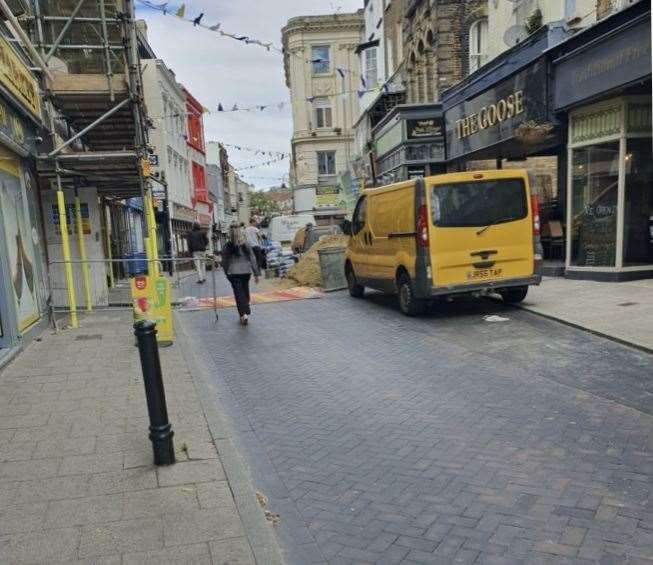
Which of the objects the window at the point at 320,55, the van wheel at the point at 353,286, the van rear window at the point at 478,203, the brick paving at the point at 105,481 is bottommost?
the brick paving at the point at 105,481

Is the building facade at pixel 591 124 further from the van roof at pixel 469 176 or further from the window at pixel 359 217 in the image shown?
the window at pixel 359 217

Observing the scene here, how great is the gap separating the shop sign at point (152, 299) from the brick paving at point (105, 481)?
55.6 inches

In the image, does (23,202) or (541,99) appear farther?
(541,99)

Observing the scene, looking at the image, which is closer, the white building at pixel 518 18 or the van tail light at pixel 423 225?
the van tail light at pixel 423 225

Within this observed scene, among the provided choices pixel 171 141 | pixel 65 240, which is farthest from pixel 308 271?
pixel 171 141

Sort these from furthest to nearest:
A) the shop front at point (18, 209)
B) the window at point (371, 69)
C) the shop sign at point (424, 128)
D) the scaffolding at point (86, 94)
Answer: the window at point (371, 69), the shop sign at point (424, 128), the scaffolding at point (86, 94), the shop front at point (18, 209)

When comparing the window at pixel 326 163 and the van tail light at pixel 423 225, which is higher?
the window at pixel 326 163

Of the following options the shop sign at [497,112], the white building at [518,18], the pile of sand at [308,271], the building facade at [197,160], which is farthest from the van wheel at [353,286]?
the building facade at [197,160]

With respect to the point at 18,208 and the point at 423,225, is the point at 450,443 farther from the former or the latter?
the point at 18,208

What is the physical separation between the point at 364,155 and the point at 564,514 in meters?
27.2

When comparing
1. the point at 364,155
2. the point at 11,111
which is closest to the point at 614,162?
the point at 11,111

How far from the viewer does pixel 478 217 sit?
29.3ft

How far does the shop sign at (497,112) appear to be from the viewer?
43.0 feet

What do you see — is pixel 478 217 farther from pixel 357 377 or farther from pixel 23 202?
pixel 23 202
